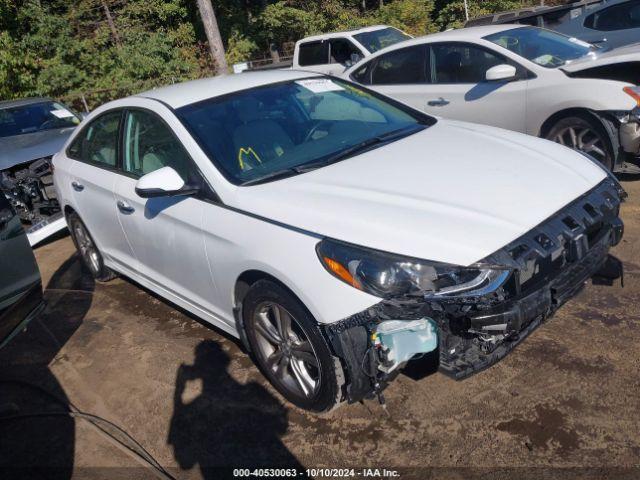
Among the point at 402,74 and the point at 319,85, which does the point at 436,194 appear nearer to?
the point at 319,85

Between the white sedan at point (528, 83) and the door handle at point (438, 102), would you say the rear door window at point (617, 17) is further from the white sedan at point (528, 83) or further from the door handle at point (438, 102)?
the door handle at point (438, 102)

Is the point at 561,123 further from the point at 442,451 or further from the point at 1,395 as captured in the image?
the point at 1,395

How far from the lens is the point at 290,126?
3.72 metres

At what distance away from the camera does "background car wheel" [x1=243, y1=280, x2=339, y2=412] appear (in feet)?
9.10

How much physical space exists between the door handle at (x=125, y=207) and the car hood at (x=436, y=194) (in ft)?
3.81

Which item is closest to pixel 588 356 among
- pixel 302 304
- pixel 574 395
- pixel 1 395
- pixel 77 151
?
pixel 574 395

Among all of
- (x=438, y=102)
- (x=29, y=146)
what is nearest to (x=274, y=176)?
(x=438, y=102)

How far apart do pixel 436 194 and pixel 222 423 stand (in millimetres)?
1639

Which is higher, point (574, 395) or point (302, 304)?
point (302, 304)

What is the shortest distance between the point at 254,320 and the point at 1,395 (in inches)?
75.9

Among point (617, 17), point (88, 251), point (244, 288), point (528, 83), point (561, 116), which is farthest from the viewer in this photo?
point (617, 17)

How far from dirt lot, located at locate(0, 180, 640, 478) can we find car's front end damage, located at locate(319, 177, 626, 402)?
14.1 inches

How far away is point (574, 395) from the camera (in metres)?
2.90

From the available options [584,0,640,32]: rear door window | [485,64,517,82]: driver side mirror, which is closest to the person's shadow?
[485,64,517,82]: driver side mirror
